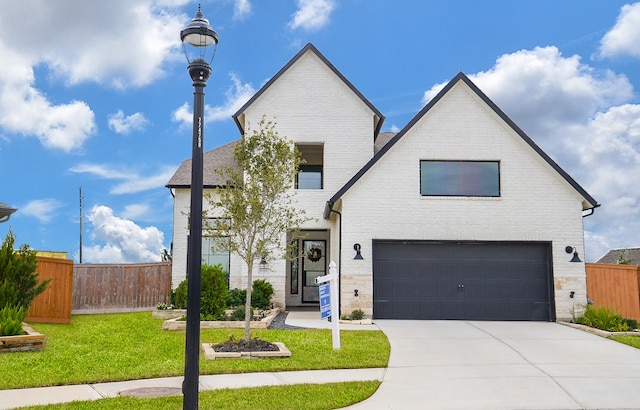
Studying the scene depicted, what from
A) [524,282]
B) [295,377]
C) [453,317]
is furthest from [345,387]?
[524,282]

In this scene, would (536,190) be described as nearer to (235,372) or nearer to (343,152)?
(343,152)

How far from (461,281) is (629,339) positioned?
183 inches

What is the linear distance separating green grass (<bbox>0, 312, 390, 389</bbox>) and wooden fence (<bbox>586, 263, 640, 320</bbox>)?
29.9 feet

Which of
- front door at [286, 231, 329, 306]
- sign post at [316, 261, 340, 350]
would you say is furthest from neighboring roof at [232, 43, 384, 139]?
sign post at [316, 261, 340, 350]

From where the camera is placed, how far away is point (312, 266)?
22.5 m

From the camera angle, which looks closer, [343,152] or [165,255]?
[343,152]

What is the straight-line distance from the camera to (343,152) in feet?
68.1

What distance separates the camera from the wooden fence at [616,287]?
18.0 meters

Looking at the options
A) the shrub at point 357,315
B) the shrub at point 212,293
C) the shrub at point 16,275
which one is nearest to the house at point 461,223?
the shrub at point 357,315

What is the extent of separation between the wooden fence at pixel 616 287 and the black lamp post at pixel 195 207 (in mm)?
15223

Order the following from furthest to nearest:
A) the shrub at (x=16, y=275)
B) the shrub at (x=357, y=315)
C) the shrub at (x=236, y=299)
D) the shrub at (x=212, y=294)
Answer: the shrub at (x=236, y=299) < the shrub at (x=357, y=315) < the shrub at (x=212, y=294) < the shrub at (x=16, y=275)

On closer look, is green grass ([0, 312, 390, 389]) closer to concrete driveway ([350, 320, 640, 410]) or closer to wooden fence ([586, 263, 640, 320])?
concrete driveway ([350, 320, 640, 410])

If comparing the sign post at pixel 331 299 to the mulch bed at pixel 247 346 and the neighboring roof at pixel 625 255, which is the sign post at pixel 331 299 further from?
the neighboring roof at pixel 625 255

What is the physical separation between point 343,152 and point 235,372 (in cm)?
1223
